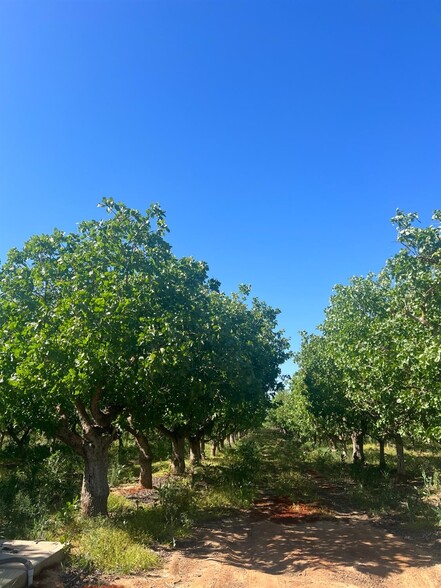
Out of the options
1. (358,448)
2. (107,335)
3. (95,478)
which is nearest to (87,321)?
(107,335)

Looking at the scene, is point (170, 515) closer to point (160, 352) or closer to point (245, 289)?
point (160, 352)

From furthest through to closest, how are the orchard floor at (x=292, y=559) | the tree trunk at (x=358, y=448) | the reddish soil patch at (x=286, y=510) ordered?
the tree trunk at (x=358, y=448), the reddish soil patch at (x=286, y=510), the orchard floor at (x=292, y=559)

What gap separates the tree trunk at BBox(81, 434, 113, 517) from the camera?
12738mm

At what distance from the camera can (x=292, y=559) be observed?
1048 cm

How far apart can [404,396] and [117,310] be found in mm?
10172

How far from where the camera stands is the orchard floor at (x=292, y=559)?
28.8ft

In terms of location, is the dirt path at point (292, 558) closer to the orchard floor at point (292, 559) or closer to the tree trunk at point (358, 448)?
the orchard floor at point (292, 559)

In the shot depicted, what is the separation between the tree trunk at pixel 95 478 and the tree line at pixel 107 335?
0.03 metres

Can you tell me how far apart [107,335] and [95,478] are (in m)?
5.72

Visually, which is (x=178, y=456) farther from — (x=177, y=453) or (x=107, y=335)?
(x=107, y=335)

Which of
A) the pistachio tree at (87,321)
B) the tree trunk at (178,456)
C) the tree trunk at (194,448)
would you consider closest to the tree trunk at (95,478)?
the pistachio tree at (87,321)

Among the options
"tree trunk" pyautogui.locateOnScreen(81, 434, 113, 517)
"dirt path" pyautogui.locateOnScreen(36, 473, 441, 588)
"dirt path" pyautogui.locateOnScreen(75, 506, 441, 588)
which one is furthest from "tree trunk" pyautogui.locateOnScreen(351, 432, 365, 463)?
"tree trunk" pyautogui.locateOnScreen(81, 434, 113, 517)

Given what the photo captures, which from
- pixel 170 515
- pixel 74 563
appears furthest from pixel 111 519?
pixel 74 563

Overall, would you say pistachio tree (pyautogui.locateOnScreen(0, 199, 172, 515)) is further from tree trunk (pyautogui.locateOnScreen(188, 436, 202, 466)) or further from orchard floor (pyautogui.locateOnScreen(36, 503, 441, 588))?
tree trunk (pyautogui.locateOnScreen(188, 436, 202, 466))
